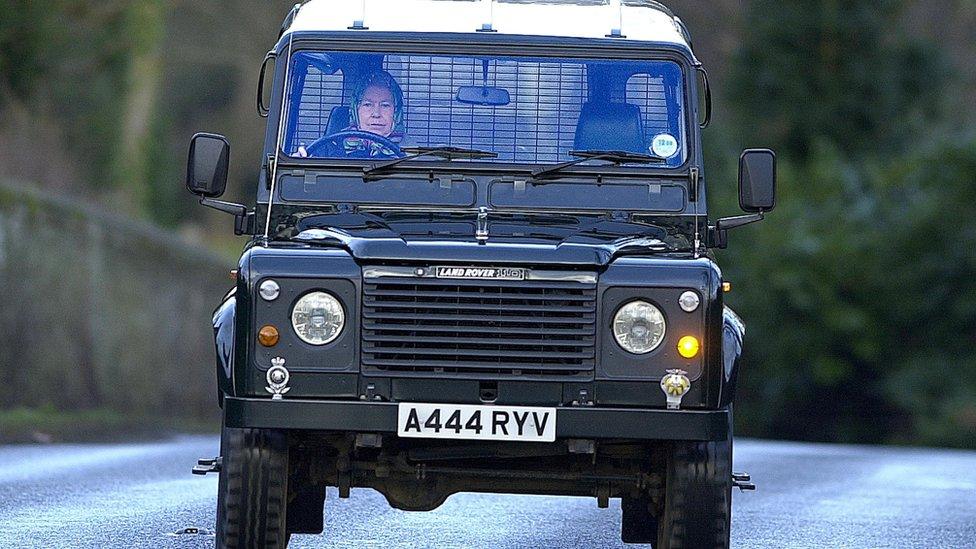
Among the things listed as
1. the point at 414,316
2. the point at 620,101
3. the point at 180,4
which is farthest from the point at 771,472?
the point at 180,4

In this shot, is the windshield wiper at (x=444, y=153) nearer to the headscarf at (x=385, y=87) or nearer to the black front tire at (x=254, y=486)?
the headscarf at (x=385, y=87)

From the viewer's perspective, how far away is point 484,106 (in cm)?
987

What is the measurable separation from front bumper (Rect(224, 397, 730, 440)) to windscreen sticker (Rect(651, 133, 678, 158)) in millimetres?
1858

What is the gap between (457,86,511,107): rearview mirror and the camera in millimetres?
9875

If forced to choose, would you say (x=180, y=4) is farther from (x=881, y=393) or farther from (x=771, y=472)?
(x=771, y=472)

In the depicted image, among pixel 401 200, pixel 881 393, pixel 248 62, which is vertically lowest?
pixel 881 393

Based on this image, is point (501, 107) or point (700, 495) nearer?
point (700, 495)

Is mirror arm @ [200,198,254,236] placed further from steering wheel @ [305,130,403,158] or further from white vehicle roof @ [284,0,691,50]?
white vehicle roof @ [284,0,691,50]

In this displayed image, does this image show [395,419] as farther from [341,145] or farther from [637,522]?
[637,522]

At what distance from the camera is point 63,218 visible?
23844 millimetres

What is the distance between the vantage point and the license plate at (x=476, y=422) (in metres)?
8.21

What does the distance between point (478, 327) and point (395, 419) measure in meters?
0.50

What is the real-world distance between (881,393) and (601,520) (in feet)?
88.1

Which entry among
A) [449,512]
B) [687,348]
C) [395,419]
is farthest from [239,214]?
[449,512]
